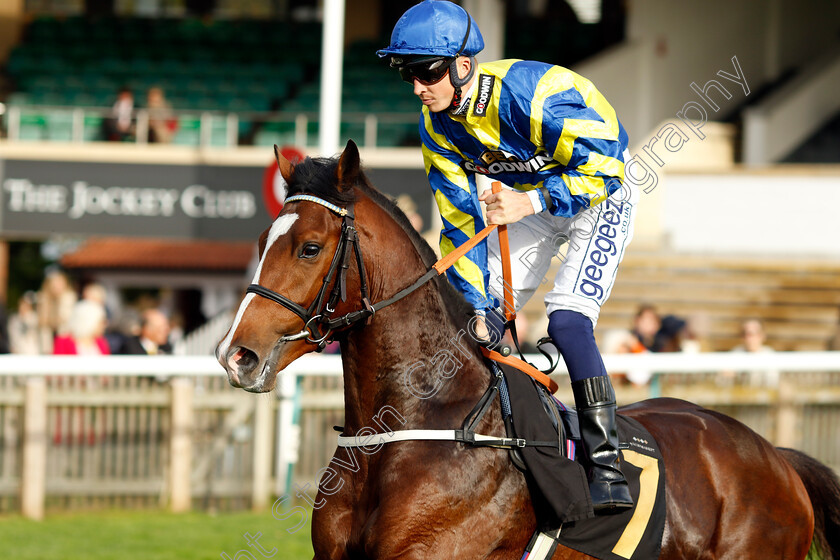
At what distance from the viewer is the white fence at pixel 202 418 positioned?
5887mm

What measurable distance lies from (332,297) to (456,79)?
778 millimetres

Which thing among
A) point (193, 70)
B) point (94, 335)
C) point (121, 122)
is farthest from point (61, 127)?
point (94, 335)

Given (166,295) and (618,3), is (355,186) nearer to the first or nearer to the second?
(618,3)

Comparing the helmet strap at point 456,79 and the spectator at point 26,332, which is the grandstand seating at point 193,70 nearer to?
the spectator at point 26,332

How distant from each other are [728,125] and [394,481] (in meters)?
11.8

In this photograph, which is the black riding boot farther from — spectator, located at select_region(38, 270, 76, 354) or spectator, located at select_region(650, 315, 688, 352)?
spectator, located at select_region(38, 270, 76, 354)

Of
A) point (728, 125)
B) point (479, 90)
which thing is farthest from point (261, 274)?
point (728, 125)

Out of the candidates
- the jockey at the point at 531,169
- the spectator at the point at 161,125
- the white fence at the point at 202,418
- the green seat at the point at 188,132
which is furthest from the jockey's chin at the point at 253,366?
the green seat at the point at 188,132

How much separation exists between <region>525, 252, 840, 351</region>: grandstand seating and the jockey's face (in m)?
7.06

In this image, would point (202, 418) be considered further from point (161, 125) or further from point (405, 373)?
point (161, 125)

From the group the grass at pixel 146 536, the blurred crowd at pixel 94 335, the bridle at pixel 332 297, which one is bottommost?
the grass at pixel 146 536

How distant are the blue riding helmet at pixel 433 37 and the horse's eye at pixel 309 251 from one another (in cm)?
62

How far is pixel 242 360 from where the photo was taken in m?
2.56

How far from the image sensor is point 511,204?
114 inches
